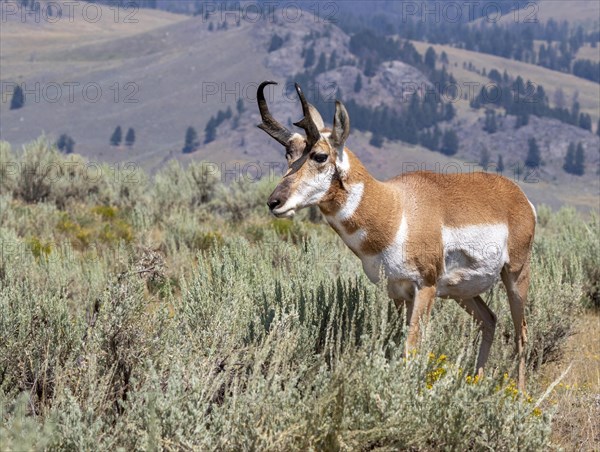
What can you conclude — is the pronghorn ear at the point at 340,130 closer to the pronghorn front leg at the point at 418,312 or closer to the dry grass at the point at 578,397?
the pronghorn front leg at the point at 418,312

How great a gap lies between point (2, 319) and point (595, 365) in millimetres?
4599

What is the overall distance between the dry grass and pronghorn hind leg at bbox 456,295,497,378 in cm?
49

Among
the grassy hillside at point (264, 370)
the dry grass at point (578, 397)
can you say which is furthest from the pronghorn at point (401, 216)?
the dry grass at point (578, 397)

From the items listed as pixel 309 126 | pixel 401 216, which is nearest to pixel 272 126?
pixel 309 126

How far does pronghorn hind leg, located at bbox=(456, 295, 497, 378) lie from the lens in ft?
20.0

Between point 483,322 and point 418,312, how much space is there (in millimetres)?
1388

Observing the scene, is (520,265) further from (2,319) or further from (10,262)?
(10,262)

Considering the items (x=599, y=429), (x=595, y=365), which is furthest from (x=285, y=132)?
(x=595, y=365)

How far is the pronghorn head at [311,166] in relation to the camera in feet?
15.7

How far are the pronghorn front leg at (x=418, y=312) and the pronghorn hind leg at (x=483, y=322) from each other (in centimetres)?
110

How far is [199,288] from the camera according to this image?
571cm

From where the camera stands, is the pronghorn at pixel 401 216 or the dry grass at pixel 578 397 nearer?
the dry grass at pixel 578 397

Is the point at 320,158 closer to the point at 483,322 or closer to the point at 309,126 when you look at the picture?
the point at 309,126

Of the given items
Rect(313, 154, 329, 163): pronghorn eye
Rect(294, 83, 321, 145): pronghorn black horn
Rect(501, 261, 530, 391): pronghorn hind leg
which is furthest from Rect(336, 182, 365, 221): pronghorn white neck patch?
Rect(501, 261, 530, 391): pronghorn hind leg
